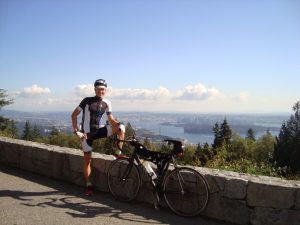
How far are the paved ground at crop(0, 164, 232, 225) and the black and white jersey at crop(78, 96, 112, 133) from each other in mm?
1227

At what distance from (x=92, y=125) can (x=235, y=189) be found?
9.09 feet

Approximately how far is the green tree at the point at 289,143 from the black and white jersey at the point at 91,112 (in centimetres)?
3520

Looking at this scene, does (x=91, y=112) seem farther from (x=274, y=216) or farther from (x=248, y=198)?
(x=274, y=216)

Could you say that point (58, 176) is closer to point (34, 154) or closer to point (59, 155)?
point (59, 155)

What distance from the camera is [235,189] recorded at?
4.44 metres

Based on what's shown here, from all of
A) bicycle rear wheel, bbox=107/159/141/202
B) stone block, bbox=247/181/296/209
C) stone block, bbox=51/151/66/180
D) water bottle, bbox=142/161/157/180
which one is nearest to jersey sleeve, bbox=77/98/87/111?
bicycle rear wheel, bbox=107/159/141/202

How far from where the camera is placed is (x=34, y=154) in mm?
7184

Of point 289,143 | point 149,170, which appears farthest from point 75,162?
point 289,143

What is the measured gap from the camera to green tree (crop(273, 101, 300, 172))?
43.4 m

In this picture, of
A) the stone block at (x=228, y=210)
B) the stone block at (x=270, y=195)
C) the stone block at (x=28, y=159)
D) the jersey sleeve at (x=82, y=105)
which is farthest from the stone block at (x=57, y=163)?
the stone block at (x=270, y=195)

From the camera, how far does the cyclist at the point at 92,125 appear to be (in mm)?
5820

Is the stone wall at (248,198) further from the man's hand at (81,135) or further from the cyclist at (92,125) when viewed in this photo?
the man's hand at (81,135)

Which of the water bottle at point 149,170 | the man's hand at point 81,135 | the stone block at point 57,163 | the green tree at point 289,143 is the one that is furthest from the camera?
the green tree at point 289,143

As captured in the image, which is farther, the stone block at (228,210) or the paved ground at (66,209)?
the paved ground at (66,209)
